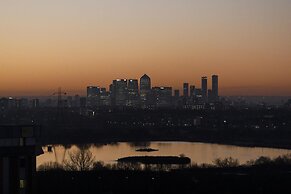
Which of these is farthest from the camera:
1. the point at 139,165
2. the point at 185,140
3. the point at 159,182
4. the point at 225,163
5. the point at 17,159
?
the point at 185,140

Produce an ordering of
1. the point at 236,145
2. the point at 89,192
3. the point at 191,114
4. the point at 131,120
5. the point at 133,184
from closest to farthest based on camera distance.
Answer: the point at 89,192
the point at 133,184
the point at 236,145
the point at 131,120
the point at 191,114

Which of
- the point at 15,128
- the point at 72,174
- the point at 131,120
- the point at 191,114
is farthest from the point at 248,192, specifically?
the point at 191,114

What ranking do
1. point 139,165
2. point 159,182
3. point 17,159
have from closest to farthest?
point 17,159 → point 159,182 → point 139,165

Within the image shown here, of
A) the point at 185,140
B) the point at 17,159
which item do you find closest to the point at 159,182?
the point at 17,159

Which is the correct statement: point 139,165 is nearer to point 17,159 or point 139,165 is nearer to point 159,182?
point 159,182

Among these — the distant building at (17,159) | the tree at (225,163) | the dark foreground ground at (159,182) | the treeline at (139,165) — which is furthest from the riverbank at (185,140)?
the distant building at (17,159)

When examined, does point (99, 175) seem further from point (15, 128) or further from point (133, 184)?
point (15, 128)
